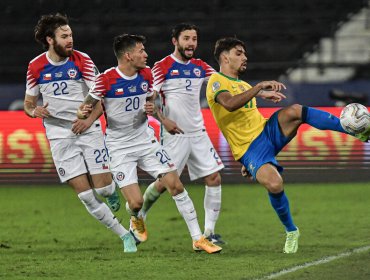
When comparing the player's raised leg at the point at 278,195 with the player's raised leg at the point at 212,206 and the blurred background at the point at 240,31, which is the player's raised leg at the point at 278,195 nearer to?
the player's raised leg at the point at 212,206

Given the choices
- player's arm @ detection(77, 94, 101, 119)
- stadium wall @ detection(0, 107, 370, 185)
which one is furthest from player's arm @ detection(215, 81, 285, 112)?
stadium wall @ detection(0, 107, 370, 185)

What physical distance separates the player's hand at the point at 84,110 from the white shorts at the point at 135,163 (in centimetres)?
48

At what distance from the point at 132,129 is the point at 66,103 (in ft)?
2.11

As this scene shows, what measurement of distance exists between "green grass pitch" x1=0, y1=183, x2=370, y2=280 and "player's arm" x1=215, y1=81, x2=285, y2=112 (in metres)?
1.19

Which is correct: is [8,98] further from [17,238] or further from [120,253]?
[120,253]

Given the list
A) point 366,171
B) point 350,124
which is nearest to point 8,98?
point 366,171

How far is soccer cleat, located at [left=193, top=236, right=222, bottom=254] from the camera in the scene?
789cm

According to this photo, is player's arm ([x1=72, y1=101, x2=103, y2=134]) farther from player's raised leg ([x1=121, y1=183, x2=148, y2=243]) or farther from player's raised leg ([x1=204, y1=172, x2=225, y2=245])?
player's raised leg ([x1=204, y1=172, x2=225, y2=245])

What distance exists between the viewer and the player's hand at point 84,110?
785cm

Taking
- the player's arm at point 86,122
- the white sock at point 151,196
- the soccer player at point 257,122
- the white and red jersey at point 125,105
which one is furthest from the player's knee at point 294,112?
the white sock at point 151,196

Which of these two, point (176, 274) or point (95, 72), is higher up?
point (95, 72)

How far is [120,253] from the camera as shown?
8.11 meters

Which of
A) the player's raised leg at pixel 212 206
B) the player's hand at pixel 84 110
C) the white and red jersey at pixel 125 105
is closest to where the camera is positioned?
the player's hand at pixel 84 110

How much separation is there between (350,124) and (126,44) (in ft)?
6.36
